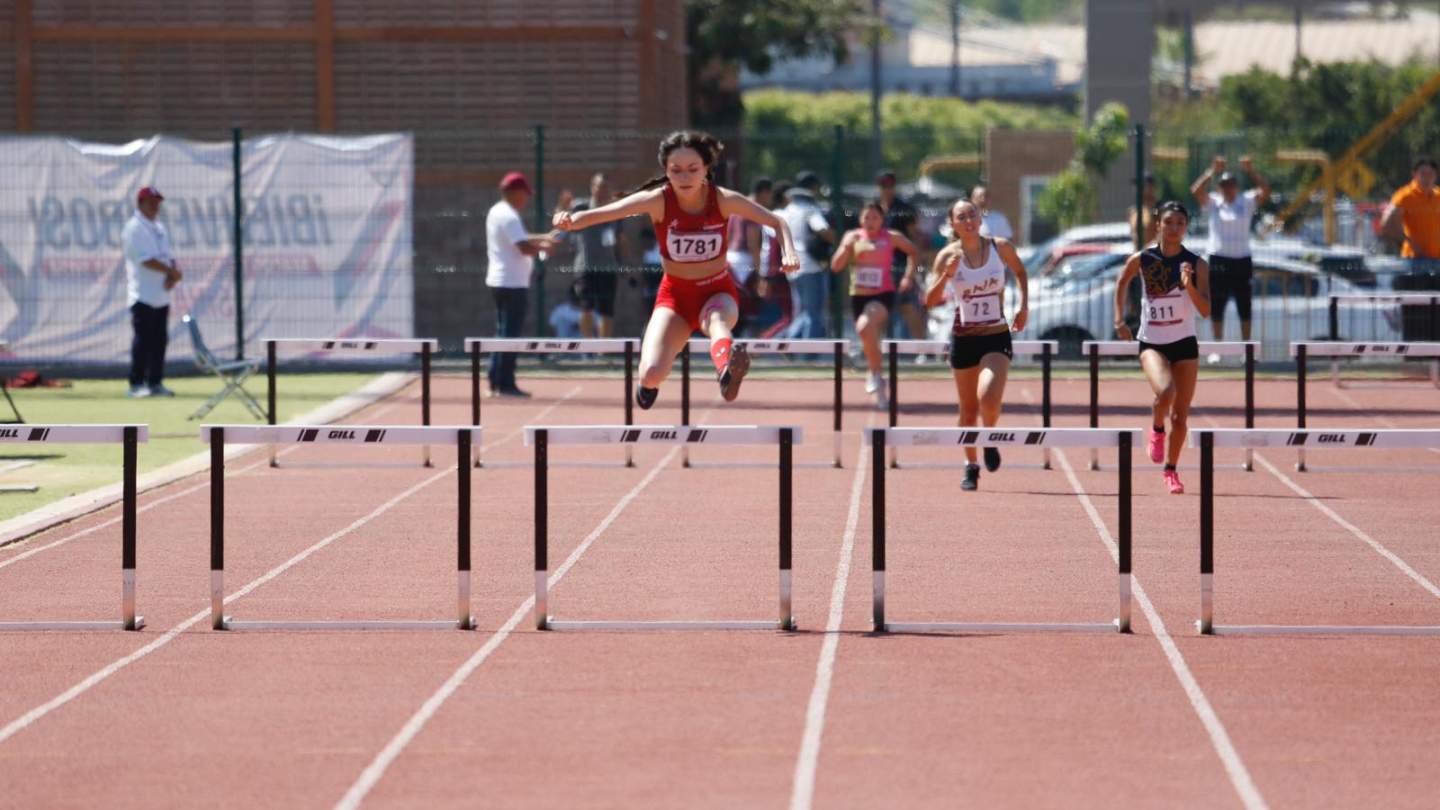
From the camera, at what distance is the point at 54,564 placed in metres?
11.9

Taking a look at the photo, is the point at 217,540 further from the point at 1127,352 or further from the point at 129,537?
the point at 1127,352

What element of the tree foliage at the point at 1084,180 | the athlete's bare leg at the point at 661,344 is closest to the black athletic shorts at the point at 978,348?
the athlete's bare leg at the point at 661,344

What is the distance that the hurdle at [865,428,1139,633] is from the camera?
9.64 metres

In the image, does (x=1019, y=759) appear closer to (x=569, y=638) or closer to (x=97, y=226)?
(x=569, y=638)

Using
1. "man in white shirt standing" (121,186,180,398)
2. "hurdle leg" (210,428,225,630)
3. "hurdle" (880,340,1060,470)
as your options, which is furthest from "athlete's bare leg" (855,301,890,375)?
"hurdle leg" (210,428,225,630)

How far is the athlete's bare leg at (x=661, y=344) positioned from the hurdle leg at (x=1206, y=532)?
125 inches

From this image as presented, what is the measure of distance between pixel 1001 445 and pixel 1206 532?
35.3 inches

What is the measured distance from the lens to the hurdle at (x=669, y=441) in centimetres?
970

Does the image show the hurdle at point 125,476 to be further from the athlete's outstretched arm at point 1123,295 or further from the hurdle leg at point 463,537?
the athlete's outstretched arm at point 1123,295

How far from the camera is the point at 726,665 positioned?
905cm

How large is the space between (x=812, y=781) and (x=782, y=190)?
753 inches

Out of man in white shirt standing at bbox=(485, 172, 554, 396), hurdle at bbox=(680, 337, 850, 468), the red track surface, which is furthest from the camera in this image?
man in white shirt standing at bbox=(485, 172, 554, 396)

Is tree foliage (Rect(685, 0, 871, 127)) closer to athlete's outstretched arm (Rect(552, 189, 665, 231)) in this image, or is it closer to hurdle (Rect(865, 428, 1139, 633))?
athlete's outstretched arm (Rect(552, 189, 665, 231))

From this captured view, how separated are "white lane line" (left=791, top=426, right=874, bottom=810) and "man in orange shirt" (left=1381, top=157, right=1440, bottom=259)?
41.0ft
